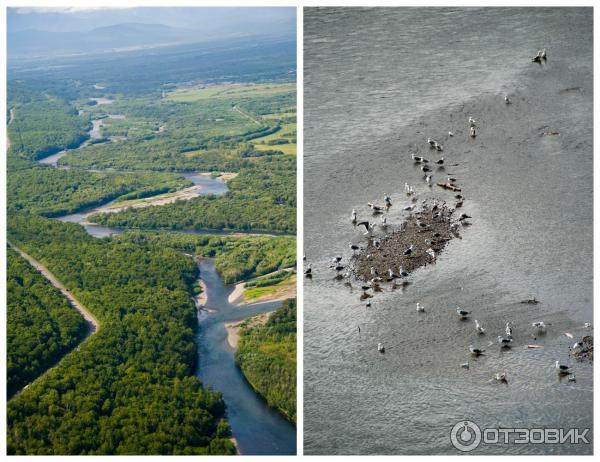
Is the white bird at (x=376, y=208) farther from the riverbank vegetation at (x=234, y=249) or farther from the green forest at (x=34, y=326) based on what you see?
the green forest at (x=34, y=326)

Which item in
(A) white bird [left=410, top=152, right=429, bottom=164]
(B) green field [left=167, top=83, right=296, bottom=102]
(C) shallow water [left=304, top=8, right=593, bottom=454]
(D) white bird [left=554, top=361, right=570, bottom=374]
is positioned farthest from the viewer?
(B) green field [left=167, top=83, right=296, bottom=102]

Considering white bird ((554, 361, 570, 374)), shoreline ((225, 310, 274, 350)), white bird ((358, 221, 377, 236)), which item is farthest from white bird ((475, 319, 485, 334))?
shoreline ((225, 310, 274, 350))

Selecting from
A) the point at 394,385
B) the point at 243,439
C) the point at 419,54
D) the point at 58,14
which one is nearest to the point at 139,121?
the point at 58,14

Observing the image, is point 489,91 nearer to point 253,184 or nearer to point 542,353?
point 542,353

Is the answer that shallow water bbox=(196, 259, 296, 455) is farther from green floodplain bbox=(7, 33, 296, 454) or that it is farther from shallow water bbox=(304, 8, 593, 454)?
shallow water bbox=(304, 8, 593, 454)

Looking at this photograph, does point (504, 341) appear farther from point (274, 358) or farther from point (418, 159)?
point (274, 358)

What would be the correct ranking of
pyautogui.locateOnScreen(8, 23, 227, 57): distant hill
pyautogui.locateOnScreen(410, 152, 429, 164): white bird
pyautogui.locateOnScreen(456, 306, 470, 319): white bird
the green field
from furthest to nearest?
the green field < pyautogui.locateOnScreen(8, 23, 227, 57): distant hill < pyautogui.locateOnScreen(410, 152, 429, 164): white bird < pyautogui.locateOnScreen(456, 306, 470, 319): white bird

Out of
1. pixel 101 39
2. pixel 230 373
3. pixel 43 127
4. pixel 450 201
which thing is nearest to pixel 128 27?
pixel 101 39

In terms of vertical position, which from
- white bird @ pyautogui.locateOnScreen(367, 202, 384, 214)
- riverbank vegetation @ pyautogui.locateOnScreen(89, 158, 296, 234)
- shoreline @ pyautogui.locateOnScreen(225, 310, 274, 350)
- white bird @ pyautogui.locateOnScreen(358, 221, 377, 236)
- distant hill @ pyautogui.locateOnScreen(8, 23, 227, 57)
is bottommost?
shoreline @ pyautogui.locateOnScreen(225, 310, 274, 350)
